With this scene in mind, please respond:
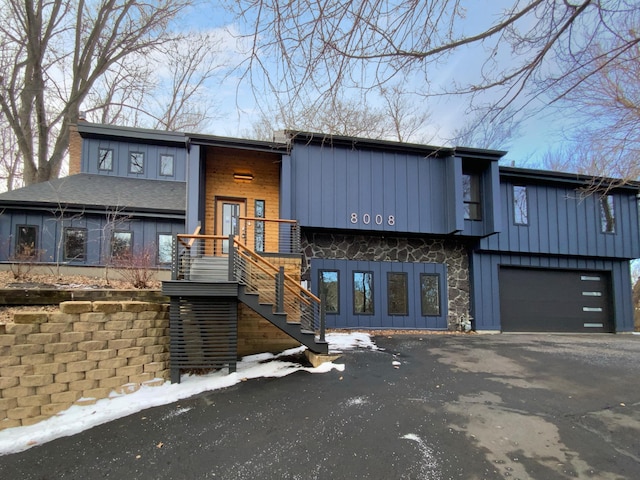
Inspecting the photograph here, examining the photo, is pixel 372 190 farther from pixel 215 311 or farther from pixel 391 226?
pixel 215 311

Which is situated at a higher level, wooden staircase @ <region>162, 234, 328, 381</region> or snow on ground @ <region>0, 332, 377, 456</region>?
wooden staircase @ <region>162, 234, 328, 381</region>

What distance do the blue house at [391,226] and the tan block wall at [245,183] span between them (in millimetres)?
34

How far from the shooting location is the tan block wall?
34.2 ft

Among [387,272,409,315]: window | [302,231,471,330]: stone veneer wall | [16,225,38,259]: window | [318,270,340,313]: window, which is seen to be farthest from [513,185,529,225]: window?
[16,225,38,259]: window

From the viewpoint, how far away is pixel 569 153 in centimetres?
1211

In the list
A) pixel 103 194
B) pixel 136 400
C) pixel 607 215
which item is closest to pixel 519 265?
pixel 607 215

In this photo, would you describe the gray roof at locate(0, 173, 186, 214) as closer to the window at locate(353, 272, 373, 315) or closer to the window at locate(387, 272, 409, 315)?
the window at locate(353, 272, 373, 315)

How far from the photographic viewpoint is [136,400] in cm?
525

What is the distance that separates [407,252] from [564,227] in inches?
224

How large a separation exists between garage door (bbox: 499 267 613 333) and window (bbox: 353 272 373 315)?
4594 mm

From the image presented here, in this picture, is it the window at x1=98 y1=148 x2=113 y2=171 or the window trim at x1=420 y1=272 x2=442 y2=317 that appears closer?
the window trim at x1=420 y1=272 x2=442 y2=317

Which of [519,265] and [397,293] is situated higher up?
[519,265]

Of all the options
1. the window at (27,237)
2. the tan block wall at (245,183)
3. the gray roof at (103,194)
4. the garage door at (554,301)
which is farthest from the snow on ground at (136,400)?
the window at (27,237)

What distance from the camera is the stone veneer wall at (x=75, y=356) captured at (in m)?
4.69
